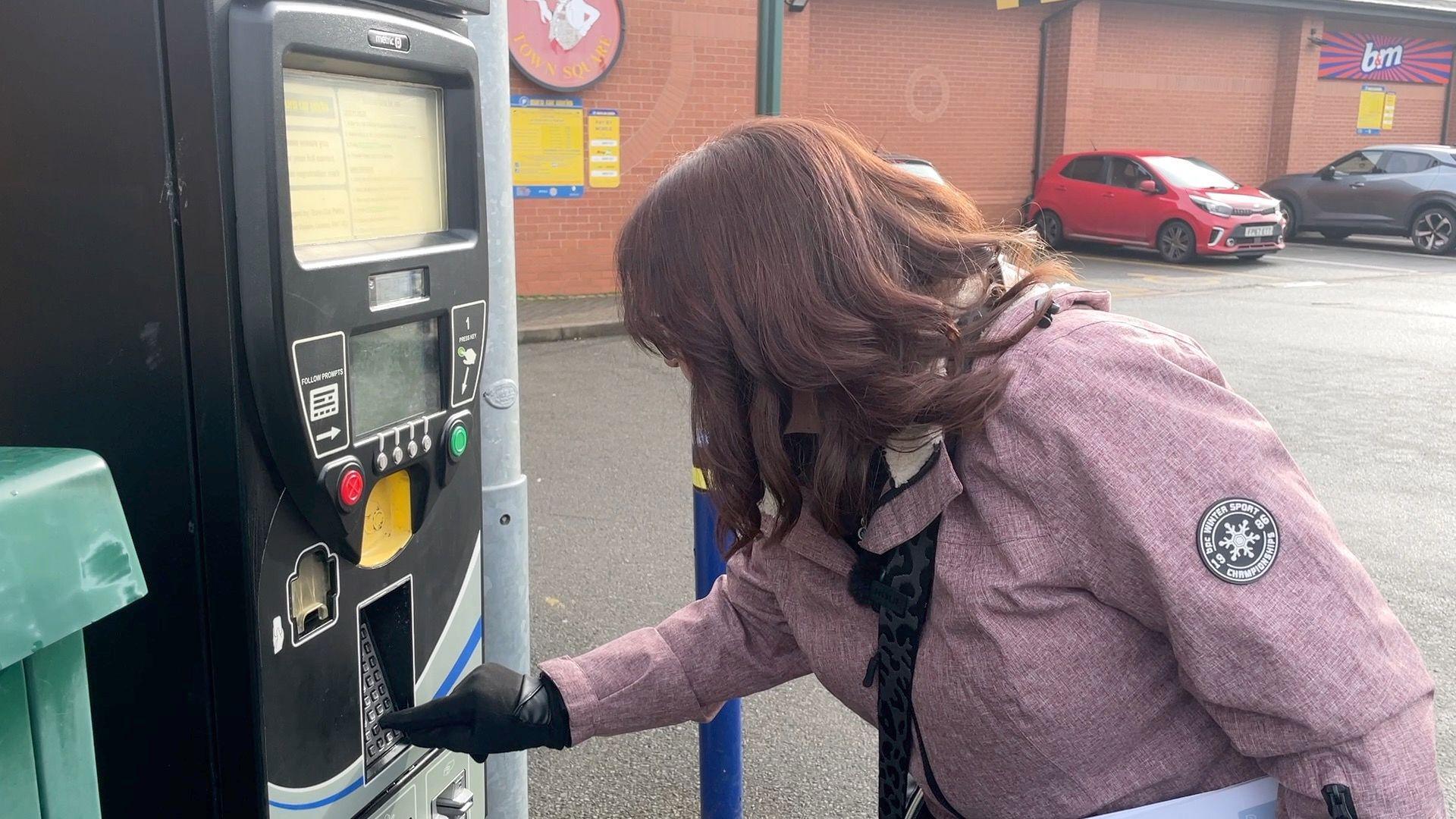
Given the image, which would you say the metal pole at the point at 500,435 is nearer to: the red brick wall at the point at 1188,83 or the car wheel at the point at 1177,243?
the car wheel at the point at 1177,243

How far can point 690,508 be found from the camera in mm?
5227

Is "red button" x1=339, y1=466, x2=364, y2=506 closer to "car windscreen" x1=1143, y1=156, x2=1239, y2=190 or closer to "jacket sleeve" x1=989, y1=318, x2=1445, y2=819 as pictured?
"jacket sleeve" x1=989, y1=318, x2=1445, y2=819

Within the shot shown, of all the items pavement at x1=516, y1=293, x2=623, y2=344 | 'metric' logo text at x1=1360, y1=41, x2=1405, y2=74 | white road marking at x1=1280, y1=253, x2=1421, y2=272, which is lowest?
pavement at x1=516, y1=293, x2=623, y2=344

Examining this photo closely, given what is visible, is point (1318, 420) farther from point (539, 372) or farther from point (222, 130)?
point (222, 130)

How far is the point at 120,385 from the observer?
137cm

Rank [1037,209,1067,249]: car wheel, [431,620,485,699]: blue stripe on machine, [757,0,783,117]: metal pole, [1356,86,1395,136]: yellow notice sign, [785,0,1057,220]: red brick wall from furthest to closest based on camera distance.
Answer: [1356,86,1395,136]: yellow notice sign < [1037,209,1067,249]: car wheel < [785,0,1057,220]: red brick wall < [757,0,783,117]: metal pole < [431,620,485,699]: blue stripe on machine

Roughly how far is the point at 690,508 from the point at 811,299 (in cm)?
392

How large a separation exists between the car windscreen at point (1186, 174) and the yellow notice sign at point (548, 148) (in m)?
7.59

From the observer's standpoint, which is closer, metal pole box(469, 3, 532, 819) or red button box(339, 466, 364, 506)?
red button box(339, 466, 364, 506)

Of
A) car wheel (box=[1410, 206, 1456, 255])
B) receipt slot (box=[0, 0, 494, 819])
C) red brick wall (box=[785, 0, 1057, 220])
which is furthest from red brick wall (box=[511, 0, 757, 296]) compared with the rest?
car wheel (box=[1410, 206, 1456, 255])

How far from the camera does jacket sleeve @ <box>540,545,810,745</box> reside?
1.78m

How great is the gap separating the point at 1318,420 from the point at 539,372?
4.77 metres

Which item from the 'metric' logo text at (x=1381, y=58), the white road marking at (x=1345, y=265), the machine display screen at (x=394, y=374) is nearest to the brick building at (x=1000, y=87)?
the 'metric' logo text at (x=1381, y=58)

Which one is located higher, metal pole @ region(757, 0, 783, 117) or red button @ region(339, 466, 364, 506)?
metal pole @ region(757, 0, 783, 117)
